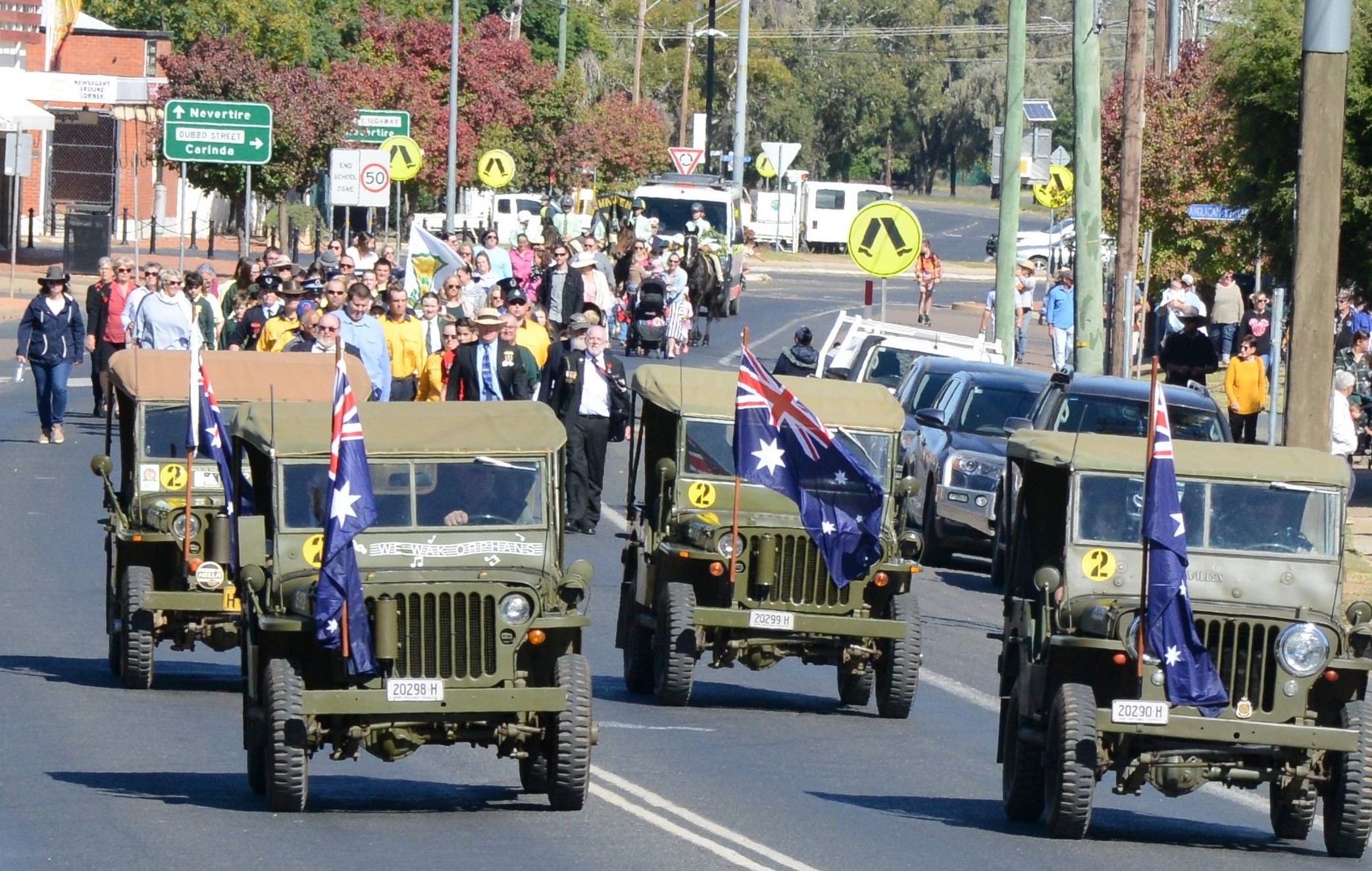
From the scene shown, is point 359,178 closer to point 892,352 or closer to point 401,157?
point 401,157

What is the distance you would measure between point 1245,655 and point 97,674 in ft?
24.5

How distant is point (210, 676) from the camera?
15.6 m

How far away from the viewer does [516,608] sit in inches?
419

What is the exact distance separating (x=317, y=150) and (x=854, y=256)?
2865 cm

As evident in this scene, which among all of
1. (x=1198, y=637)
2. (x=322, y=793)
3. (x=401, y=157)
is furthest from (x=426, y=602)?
(x=401, y=157)

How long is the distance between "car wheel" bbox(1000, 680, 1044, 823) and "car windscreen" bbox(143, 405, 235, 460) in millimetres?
6005

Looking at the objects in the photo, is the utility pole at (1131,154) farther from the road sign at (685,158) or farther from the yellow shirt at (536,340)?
the road sign at (685,158)

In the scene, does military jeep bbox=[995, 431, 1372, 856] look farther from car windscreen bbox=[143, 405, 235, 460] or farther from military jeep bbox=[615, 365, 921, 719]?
car windscreen bbox=[143, 405, 235, 460]

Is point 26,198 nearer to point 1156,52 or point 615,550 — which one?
point 1156,52

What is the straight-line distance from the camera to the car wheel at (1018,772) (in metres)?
11.1

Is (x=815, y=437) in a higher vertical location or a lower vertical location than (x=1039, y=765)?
higher

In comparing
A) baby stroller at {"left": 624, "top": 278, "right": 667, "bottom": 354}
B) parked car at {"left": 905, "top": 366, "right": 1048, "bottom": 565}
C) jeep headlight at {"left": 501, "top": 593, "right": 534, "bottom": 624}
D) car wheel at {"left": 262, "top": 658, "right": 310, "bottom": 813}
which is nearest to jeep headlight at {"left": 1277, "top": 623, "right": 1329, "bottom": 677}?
jeep headlight at {"left": 501, "top": 593, "right": 534, "bottom": 624}

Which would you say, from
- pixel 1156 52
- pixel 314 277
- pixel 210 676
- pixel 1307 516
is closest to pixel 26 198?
pixel 1156 52

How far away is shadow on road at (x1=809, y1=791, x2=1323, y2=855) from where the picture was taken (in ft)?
36.6
